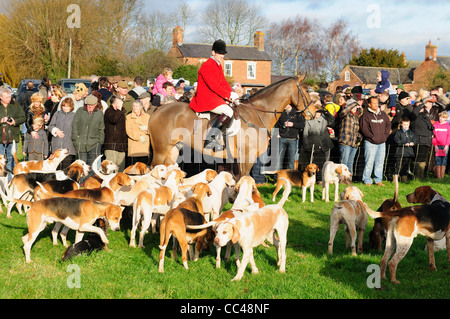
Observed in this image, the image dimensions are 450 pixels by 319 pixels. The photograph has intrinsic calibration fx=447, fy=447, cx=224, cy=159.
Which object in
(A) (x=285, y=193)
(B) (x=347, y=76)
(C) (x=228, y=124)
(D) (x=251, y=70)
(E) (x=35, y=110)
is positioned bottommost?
(A) (x=285, y=193)

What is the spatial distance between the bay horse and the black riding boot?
0.36ft

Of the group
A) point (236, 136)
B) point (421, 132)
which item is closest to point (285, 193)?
point (236, 136)

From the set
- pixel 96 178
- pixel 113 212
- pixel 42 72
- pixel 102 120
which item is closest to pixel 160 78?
pixel 102 120

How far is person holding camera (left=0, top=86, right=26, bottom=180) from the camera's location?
9055 millimetres

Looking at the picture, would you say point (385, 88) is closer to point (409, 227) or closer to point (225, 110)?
point (225, 110)

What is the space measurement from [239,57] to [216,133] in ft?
143

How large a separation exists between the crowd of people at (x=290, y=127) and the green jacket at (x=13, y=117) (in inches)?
0.7

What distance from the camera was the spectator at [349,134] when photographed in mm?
11023

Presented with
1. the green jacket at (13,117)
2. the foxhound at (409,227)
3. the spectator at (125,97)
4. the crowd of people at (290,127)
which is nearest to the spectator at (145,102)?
the crowd of people at (290,127)

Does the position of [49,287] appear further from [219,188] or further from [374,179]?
[374,179]

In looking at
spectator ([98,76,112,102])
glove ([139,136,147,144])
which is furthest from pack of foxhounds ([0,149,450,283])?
spectator ([98,76,112,102])

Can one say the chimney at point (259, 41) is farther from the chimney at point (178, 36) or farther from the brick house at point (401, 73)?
the brick house at point (401, 73)

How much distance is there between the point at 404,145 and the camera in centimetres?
1173

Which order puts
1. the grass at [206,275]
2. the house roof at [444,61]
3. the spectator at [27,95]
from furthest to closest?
the house roof at [444,61]
the spectator at [27,95]
the grass at [206,275]
